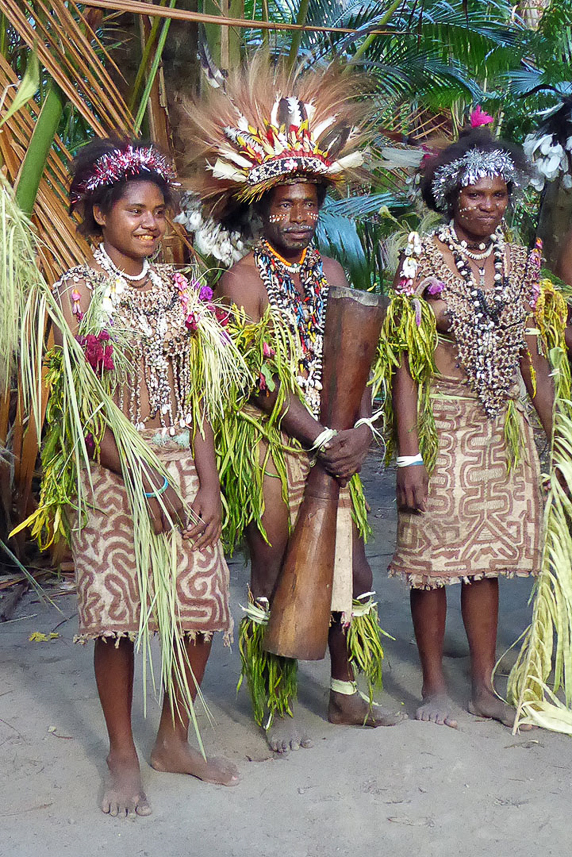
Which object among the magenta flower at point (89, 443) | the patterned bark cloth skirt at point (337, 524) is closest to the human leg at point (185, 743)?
the patterned bark cloth skirt at point (337, 524)

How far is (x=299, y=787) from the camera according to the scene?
3.00m

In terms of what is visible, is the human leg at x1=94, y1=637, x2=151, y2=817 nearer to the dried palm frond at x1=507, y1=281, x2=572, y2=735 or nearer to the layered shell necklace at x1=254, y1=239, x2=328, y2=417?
the layered shell necklace at x1=254, y1=239, x2=328, y2=417

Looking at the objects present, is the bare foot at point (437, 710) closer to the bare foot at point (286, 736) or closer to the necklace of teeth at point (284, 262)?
the bare foot at point (286, 736)

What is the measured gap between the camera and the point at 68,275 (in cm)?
282

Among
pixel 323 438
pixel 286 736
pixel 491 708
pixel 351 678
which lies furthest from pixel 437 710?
pixel 323 438

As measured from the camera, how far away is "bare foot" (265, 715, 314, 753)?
10.7 feet

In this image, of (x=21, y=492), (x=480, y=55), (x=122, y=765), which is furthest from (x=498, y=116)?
(x=122, y=765)

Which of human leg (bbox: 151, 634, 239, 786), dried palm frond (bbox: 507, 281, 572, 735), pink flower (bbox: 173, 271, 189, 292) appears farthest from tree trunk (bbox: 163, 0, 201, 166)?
dried palm frond (bbox: 507, 281, 572, 735)

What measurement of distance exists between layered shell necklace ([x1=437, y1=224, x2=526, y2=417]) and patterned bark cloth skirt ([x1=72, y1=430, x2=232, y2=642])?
1078 millimetres

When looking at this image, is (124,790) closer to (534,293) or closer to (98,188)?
(98,188)

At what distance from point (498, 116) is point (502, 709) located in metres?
4.59

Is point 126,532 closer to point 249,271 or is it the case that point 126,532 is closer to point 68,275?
point 68,275

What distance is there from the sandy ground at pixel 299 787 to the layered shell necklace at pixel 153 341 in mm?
1098

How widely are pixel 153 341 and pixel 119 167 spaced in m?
0.50
